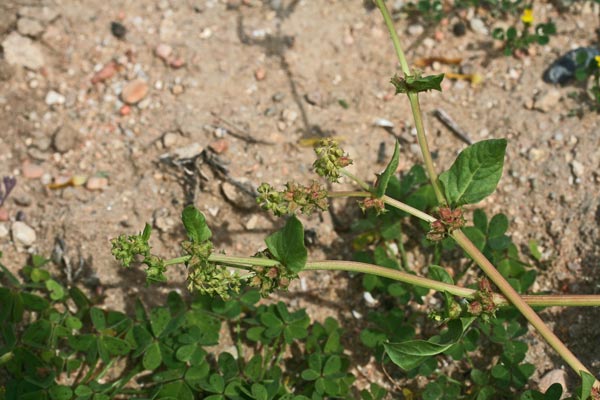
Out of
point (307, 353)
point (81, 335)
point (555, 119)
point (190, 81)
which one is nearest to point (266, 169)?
point (190, 81)

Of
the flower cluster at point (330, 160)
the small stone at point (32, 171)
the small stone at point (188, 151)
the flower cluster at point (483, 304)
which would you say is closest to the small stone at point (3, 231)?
the small stone at point (32, 171)

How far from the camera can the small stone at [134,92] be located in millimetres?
4680

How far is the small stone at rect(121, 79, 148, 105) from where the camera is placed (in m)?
4.68

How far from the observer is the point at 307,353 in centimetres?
402

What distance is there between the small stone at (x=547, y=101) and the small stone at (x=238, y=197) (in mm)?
1819

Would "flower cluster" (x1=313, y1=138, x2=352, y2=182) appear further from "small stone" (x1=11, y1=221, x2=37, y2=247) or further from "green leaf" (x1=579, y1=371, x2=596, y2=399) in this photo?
"small stone" (x1=11, y1=221, x2=37, y2=247)

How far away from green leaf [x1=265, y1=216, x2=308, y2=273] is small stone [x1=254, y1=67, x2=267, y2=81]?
1930mm

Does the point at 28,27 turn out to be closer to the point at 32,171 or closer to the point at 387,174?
the point at 32,171

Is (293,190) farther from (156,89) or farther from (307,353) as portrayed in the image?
(156,89)

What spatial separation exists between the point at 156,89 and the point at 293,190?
1926mm

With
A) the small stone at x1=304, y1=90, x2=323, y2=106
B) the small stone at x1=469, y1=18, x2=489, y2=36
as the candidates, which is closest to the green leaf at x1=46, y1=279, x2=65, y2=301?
the small stone at x1=304, y1=90, x2=323, y2=106

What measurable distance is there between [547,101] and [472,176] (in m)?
1.43

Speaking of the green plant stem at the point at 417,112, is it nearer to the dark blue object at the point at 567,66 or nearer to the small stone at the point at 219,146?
the small stone at the point at 219,146

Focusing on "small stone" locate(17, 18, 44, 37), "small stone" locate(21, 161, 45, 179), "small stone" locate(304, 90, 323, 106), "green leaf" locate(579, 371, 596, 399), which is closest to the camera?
"green leaf" locate(579, 371, 596, 399)
